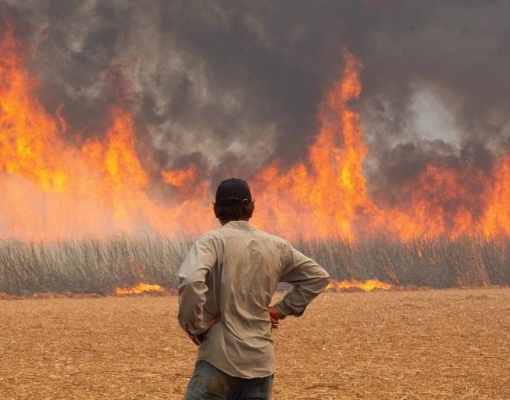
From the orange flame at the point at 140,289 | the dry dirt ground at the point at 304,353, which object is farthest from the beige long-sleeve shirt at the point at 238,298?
the orange flame at the point at 140,289

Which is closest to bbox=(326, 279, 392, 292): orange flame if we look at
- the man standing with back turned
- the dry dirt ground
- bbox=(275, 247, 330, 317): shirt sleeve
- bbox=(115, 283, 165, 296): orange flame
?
bbox=(115, 283, 165, 296): orange flame

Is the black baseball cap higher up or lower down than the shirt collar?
higher up

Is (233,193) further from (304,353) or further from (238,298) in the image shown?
(304,353)

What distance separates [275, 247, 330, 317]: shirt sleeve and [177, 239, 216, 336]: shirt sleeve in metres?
0.51

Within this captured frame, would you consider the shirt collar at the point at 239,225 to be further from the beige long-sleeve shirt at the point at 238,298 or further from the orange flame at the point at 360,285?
the orange flame at the point at 360,285

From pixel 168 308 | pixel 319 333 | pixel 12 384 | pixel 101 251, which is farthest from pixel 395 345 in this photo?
pixel 101 251

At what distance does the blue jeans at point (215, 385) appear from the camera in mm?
3539

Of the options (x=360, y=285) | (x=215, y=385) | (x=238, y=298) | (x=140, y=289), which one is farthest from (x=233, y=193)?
(x=360, y=285)

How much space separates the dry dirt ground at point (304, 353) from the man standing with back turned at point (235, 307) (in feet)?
15.0

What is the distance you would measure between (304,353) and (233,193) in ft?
25.0

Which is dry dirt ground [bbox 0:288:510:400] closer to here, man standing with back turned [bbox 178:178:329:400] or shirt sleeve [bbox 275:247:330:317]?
shirt sleeve [bbox 275:247:330:317]

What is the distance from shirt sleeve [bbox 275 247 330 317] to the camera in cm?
380

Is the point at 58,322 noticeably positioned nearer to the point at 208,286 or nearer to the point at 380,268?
the point at 208,286

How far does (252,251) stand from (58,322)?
451 inches
